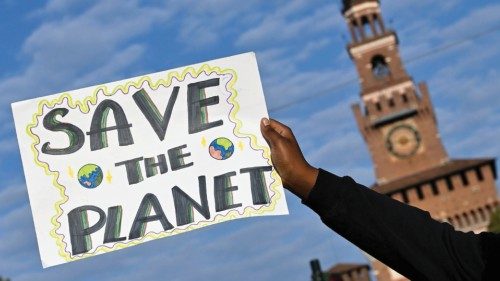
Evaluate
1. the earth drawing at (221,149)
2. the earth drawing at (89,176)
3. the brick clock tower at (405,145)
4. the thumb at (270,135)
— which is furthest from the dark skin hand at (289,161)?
the brick clock tower at (405,145)

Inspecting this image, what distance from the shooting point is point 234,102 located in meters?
4.99

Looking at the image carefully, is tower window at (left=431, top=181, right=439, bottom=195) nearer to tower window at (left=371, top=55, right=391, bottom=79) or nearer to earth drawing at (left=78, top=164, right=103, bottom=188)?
tower window at (left=371, top=55, right=391, bottom=79)

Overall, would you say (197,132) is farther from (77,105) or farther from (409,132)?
(409,132)

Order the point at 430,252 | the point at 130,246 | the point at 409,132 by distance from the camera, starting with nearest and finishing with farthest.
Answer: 1. the point at 430,252
2. the point at 130,246
3. the point at 409,132

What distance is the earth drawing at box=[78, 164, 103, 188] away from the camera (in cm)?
477

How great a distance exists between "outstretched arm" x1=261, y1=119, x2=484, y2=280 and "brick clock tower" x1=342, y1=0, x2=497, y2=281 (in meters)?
73.7

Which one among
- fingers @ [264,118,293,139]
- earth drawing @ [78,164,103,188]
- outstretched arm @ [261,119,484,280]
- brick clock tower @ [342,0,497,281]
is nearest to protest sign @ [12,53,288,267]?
earth drawing @ [78,164,103,188]

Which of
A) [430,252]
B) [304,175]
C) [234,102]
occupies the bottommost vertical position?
[430,252]

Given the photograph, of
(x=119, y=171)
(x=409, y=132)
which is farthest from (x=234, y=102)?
(x=409, y=132)

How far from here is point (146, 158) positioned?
489 cm

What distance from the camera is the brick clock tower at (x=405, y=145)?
253ft

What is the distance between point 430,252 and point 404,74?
75.2 metres

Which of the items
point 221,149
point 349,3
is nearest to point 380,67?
point 349,3

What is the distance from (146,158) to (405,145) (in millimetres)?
73217
